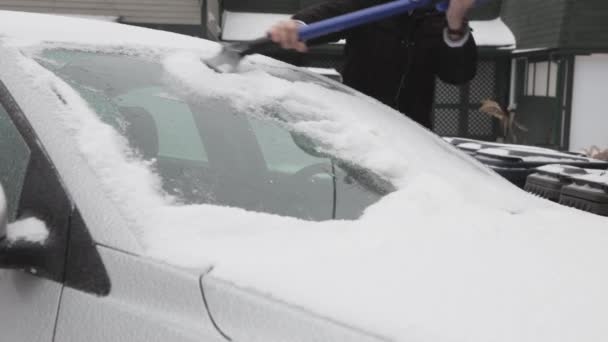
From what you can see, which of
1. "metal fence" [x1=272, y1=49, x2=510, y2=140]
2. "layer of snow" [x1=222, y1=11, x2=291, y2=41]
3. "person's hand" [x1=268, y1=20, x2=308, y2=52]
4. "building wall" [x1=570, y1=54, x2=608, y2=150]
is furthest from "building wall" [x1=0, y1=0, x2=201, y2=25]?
"person's hand" [x1=268, y1=20, x2=308, y2=52]

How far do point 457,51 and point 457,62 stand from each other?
6 cm

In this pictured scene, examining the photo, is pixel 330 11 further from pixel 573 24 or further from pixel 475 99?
pixel 475 99

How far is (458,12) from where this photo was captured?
8.78 ft

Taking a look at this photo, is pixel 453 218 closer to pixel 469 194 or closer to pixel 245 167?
pixel 469 194

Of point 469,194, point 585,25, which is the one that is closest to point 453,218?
point 469,194

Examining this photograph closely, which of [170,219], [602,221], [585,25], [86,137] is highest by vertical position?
[86,137]

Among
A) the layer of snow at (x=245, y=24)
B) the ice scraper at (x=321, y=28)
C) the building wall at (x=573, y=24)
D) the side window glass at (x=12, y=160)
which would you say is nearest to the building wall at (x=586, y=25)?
the building wall at (x=573, y=24)

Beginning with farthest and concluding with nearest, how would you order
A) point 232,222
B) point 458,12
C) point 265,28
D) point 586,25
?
point 265,28 → point 586,25 → point 458,12 → point 232,222

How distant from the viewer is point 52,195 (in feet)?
4.65

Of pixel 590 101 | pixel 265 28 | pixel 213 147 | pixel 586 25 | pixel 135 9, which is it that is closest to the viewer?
pixel 213 147

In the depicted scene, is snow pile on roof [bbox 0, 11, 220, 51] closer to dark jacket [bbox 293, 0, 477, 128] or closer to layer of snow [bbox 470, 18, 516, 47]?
dark jacket [bbox 293, 0, 477, 128]

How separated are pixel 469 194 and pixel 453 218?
311 millimetres

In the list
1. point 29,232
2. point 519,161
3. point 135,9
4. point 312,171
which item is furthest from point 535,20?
point 29,232

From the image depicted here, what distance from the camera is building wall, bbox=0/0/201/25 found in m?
11.0
